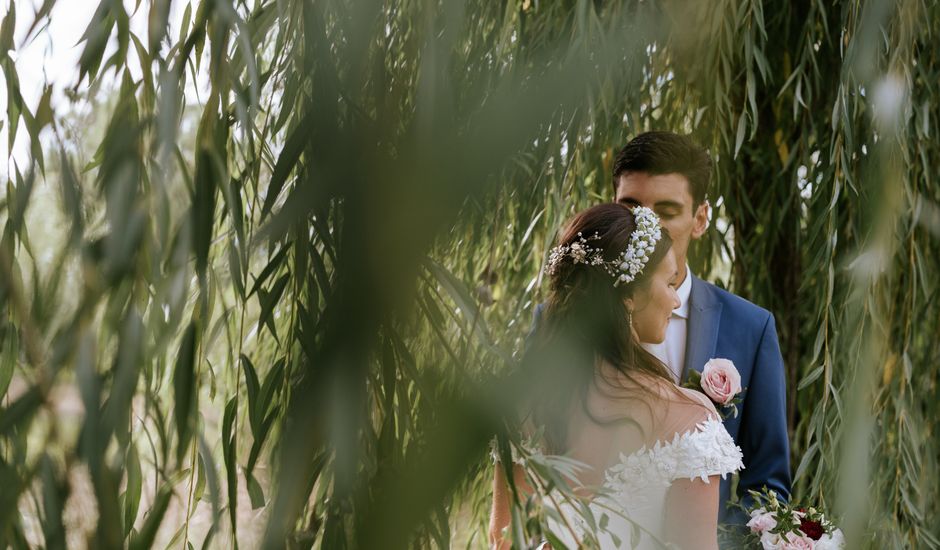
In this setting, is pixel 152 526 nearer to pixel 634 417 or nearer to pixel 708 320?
pixel 634 417

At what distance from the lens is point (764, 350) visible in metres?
1.64

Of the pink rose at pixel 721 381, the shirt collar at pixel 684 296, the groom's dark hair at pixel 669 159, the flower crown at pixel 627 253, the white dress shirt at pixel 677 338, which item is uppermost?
the groom's dark hair at pixel 669 159

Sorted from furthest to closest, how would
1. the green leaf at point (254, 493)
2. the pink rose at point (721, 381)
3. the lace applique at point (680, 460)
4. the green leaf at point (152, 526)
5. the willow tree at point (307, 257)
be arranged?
1. the pink rose at point (721, 381)
2. the lace applique at point (680, 460)
3. the green leaf at point (254, 493)
4. the green leaf at point (152, 526)
5. the willow tree at point (307, 257)

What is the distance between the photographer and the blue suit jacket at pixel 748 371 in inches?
61.1

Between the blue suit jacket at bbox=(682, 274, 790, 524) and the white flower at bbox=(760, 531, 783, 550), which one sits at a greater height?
the blue suit jacket at bbox=(682, 274, 790, 524)

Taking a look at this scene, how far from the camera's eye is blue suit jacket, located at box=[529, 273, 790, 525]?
155cm

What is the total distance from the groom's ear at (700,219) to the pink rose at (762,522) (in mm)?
491

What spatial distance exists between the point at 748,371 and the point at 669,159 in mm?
373

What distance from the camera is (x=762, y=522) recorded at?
1.40 meters

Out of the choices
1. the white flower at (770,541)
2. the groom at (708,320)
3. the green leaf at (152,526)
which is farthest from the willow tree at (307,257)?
the groom at (708,320)

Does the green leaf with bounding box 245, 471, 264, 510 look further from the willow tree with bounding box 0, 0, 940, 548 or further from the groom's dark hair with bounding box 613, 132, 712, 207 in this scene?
the groom's dark hair with bounding box 613, 132, 712, 207

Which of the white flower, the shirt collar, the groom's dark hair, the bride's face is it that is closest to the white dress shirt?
the shirt collar

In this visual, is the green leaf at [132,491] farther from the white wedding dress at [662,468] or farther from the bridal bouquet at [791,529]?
→ the bridal bouquet at [791,529]

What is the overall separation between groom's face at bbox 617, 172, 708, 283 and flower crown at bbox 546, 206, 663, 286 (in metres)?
0.21
